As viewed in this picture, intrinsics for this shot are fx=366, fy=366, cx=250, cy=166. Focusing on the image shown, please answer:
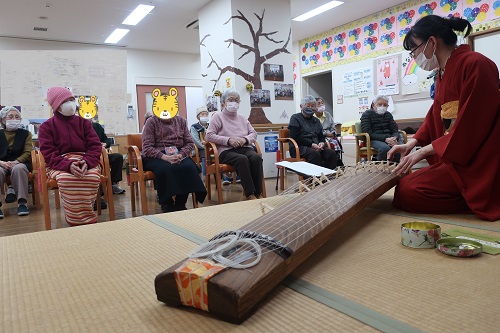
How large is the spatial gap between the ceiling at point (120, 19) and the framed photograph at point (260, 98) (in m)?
1.68

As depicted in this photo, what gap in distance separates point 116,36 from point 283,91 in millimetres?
3940

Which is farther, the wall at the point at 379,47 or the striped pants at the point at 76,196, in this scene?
the wall at the point at 379,47

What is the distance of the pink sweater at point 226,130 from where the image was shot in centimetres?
351

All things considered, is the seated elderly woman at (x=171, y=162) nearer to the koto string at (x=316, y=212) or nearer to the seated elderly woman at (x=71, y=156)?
the seated elderly woman at (x=71, y=156)

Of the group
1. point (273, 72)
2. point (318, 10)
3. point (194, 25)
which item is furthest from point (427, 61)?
point (194, 25)

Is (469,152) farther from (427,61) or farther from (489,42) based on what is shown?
(489,42)

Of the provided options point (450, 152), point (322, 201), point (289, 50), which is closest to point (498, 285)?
point (322, 201)

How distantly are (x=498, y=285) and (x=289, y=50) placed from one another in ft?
18.1

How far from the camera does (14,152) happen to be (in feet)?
12.4

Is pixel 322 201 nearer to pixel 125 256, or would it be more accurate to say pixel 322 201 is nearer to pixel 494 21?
pixel 125 256

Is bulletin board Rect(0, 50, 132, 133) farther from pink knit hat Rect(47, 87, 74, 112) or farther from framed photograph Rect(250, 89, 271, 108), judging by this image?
pink knit hat Rect(47, 87, 74, 112)

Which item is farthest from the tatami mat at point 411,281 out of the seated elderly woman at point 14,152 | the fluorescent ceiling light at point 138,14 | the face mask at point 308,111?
the fluorescent ceiling light at point 138,14

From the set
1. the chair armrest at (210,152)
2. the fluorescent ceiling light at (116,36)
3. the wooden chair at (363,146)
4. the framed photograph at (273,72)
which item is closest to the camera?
the chair armrest at (210,152)

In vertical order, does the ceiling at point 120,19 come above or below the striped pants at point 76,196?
above
